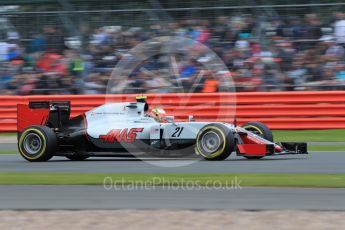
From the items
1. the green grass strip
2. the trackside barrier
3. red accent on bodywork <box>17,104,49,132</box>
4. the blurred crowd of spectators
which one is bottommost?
the green grass strip

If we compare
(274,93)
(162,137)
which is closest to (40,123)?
(162,137)

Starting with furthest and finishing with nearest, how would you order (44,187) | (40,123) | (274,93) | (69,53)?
(69,53)
(274,93)
(40,123)
(44,187)

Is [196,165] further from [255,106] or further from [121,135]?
[255,106]

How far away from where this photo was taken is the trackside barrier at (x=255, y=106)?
16.1 metres

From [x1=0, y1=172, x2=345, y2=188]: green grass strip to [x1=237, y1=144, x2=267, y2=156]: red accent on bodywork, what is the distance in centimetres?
156

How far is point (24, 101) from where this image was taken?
17312 millimetres

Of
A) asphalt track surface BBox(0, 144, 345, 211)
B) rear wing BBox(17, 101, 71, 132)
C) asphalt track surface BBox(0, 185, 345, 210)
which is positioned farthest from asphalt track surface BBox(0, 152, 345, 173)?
asphalt track surface BBox(0, 185, 345, 210)

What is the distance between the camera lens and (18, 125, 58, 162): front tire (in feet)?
38.1

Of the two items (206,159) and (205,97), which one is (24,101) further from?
(206,159)

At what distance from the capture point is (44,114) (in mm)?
12188

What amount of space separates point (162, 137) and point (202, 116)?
227 inches

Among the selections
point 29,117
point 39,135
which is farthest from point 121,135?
point 29,117

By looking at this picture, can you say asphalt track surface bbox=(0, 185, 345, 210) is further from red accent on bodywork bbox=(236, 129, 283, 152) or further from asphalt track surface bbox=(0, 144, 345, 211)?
red accent on bodywork bbox=(236, 129, 283, 152)

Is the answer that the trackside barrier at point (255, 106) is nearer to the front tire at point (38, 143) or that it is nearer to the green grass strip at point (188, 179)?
the front tire at point (38, 143)
